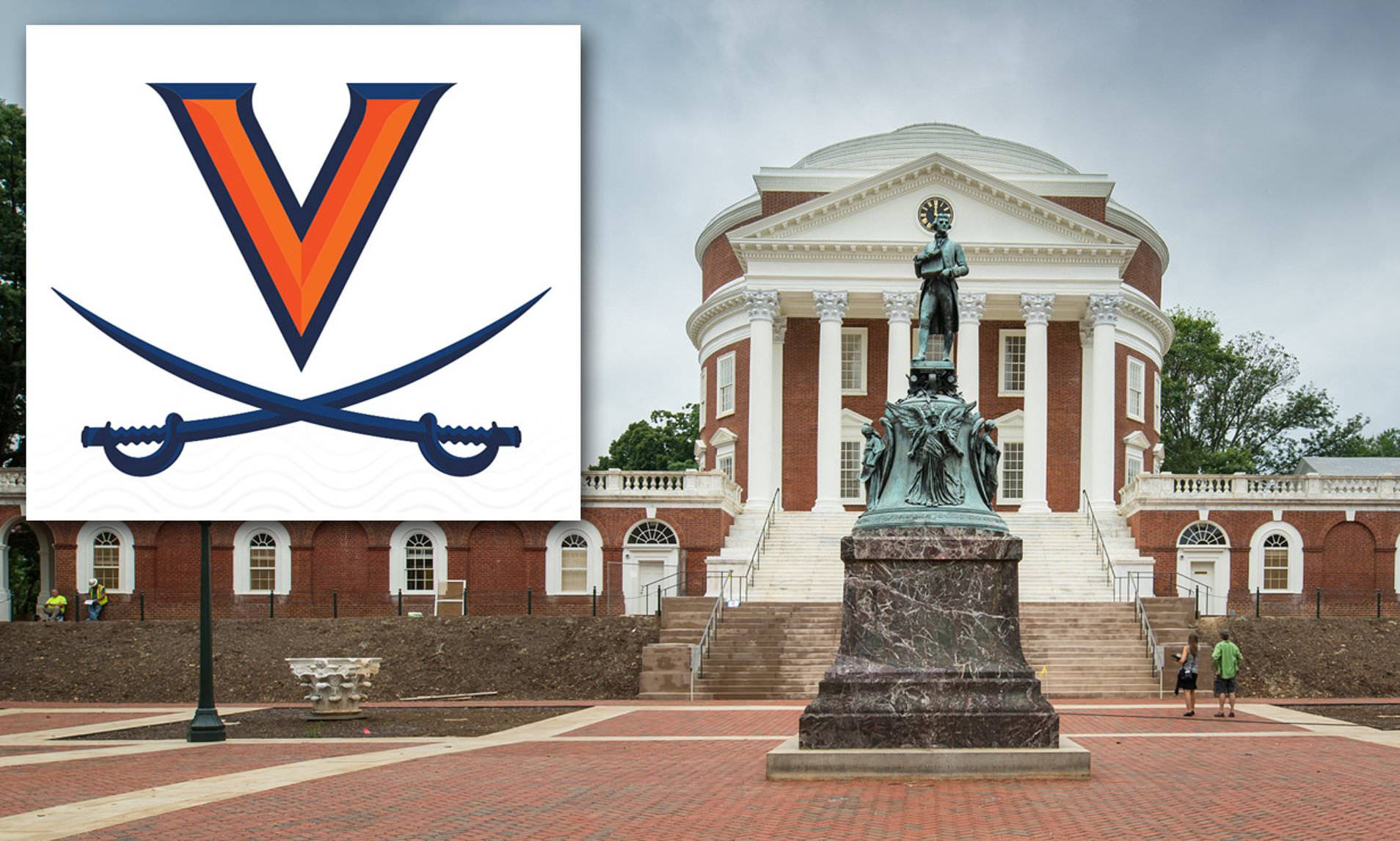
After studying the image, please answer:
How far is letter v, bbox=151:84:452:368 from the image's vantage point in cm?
3953

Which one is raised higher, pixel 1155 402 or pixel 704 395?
pixel 704 395

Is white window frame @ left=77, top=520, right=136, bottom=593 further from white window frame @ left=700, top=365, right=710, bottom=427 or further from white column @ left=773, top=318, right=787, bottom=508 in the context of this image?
white window frame @ left=700, top=365, right=710, bottom=427

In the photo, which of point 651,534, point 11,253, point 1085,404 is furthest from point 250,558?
point 1085,404

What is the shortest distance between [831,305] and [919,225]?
3.91m

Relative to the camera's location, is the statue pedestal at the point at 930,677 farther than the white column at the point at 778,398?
No

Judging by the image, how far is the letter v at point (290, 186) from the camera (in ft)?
130

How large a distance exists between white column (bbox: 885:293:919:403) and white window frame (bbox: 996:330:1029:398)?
4.93 m

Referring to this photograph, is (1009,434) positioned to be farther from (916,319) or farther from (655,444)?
(655,444)

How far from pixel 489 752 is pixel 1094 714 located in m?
11.3

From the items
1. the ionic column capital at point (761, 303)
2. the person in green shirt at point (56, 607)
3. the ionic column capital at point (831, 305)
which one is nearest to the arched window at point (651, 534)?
the ionic column capital at point (761, 303)

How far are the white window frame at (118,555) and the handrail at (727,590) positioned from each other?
62.8 feet

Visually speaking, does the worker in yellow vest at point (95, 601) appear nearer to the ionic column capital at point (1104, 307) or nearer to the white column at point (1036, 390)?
the white column at point (1036, 390)

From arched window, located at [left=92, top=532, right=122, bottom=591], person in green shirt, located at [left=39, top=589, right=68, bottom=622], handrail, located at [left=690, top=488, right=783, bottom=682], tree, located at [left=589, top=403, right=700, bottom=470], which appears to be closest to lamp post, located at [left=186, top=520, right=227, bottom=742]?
handrail, located at [left=690, top=488, right=783, bottom=682]

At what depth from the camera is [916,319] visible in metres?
50.2
